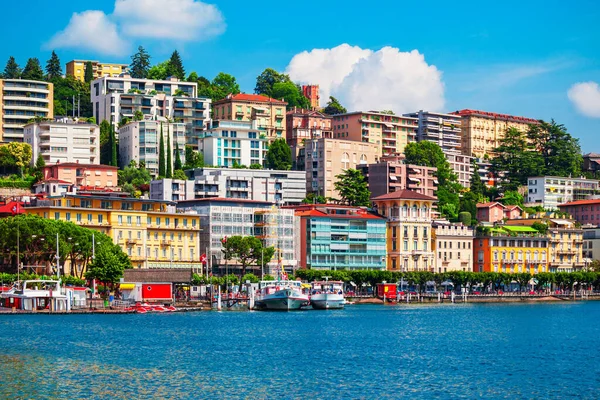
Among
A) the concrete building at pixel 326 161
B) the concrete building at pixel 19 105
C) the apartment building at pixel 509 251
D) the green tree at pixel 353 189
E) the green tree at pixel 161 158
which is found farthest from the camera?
the concrete building at pixel 326 161

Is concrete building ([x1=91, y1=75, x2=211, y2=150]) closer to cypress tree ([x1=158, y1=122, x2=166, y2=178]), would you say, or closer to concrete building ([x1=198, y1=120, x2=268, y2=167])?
concrete building ([x1=198, y1=120, x2=268, y2=167])

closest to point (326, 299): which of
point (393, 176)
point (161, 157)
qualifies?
point (161, 157)

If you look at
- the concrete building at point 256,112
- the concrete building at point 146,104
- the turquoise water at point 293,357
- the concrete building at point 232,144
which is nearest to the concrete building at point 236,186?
the concrete building at point 232,144

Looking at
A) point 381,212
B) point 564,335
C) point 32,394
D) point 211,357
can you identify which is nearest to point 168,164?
point 381,212

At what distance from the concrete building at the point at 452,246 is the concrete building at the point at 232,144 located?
3062 cm

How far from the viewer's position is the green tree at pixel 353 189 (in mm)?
167788

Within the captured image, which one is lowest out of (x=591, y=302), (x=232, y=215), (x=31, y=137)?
(x=591, y=302)

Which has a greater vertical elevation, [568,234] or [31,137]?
[31,137]

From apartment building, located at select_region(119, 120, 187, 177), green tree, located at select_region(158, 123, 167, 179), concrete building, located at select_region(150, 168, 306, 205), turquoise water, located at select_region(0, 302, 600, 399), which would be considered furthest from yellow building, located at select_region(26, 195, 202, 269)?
apartment building, located at select_region(119, 120, 187, 177)

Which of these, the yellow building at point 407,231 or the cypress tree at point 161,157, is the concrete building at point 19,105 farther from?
the yellow building at point 407,231

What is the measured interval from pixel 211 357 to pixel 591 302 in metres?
101

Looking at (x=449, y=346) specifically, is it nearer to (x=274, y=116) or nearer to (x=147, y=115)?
(x=147, y=115)

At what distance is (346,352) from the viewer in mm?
73750

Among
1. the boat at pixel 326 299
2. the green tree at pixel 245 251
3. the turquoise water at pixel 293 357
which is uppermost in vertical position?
the green tree at pixel 245 251
